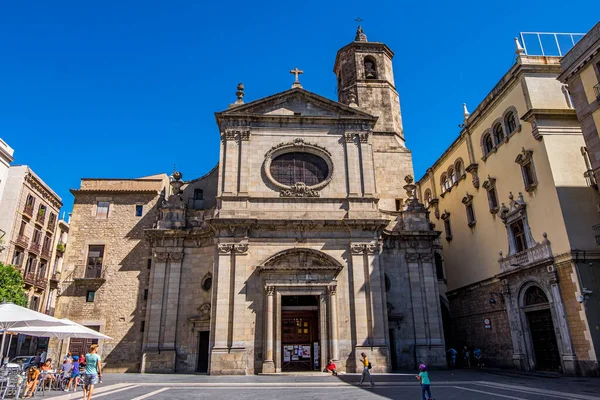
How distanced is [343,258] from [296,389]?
948cm

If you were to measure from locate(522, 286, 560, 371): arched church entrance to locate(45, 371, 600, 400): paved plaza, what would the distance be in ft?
6.99

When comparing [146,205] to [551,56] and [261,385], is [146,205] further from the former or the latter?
[551,56]

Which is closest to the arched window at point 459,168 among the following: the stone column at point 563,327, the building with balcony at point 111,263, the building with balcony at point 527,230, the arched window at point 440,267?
the building with balcony at point 527,230

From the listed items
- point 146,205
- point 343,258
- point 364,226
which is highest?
point 146,205

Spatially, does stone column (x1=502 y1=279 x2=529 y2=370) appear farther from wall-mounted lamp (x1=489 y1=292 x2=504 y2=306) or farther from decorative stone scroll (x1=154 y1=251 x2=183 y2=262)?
decorative stone scroll (x1=154 y1=251 x2=183 y2=262)

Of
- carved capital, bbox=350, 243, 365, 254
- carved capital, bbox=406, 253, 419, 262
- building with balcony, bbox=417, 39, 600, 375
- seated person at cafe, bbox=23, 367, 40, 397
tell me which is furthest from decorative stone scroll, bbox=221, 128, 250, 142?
seated person at cafe, bbox=23, 367, 40, 397

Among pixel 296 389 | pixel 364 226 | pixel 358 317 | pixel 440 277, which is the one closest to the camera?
pixel 296 389

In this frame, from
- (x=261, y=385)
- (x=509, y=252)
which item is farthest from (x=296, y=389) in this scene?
(x=509, y=252)

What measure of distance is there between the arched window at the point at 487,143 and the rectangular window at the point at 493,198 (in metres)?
2.37

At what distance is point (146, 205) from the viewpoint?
92.4 ft

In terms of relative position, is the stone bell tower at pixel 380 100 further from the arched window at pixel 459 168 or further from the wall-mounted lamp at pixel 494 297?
the wall-mounted lamp at pixel 494 297

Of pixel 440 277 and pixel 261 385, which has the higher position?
pixel 440 277

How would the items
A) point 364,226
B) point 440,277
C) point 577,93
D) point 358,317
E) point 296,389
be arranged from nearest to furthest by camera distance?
point 296,389 < point 577,93 < point 358,317 < point 364,226 < point 440,277

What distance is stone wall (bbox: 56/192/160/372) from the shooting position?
82.3 ft
